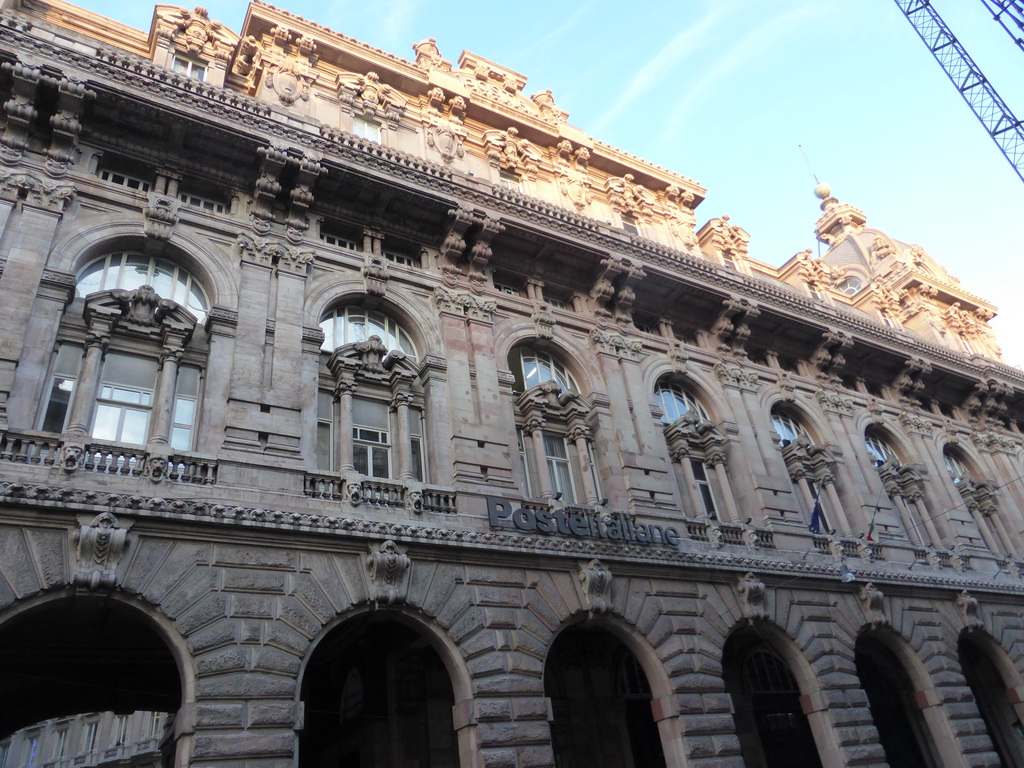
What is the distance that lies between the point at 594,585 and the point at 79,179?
1538 centimetres

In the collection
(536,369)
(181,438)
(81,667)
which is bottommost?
(81,667)

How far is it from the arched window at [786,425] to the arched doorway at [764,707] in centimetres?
777

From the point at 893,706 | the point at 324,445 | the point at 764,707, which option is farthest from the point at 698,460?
the point at 324,445

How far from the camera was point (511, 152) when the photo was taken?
94.7 feet

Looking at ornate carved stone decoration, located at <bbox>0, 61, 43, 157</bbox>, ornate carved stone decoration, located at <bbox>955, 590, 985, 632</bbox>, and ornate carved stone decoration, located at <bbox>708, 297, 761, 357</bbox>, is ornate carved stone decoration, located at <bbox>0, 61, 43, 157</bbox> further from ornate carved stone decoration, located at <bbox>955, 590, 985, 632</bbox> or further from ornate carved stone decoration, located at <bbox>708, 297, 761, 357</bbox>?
ornate carved stone decoration, located at <bbox>955, 590, 985, 632</bbox>

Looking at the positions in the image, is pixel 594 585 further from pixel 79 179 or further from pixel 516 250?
pixel 79 179

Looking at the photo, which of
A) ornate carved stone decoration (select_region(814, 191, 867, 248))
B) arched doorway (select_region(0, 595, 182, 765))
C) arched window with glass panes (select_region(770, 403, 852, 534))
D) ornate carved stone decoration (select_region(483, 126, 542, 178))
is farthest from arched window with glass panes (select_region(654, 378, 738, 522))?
ornate carved stone decoration (select_region(814, 191, 867, 248))

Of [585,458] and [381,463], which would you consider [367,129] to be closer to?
[381,463]

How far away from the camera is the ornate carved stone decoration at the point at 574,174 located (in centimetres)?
2962

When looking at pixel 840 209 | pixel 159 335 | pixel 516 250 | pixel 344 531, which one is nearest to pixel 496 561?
pixel 344 531

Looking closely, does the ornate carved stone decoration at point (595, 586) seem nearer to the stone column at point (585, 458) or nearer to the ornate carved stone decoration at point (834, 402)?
the stone column at point (585, 458)

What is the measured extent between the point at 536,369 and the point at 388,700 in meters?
10.0

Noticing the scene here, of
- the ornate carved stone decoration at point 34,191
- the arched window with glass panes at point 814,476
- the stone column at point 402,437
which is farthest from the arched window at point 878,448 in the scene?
the ornate carved stone decoration at point 34,191

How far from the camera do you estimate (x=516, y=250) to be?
914 inches
